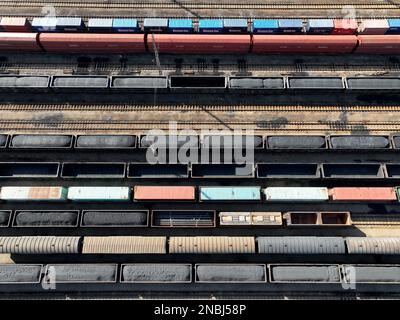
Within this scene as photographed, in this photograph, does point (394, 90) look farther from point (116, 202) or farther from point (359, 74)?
point (116, 202)

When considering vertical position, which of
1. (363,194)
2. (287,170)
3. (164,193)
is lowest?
(363,194)

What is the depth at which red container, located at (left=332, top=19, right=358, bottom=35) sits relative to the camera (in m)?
69.1

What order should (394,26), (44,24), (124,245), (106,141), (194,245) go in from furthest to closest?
(44,24) → (394,26) → (106,141) → (194,245) → (124,245)

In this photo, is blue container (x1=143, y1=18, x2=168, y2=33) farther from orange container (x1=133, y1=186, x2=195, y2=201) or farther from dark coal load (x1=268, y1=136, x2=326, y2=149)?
orange container (x1=133, y1=186, x2=195, y2=201)

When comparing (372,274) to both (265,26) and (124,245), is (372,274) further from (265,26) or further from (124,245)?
(265,26)

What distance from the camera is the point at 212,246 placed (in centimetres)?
5372

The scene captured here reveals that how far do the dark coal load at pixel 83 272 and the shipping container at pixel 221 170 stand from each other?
844 inches

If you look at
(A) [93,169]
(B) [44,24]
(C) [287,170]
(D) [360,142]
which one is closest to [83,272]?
(A) [93,169]

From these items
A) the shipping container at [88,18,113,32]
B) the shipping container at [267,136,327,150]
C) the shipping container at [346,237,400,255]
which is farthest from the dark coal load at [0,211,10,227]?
the shipping container at [346,237,400,255]

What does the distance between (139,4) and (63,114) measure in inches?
1218

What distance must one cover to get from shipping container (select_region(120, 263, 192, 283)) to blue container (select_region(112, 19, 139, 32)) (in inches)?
1869

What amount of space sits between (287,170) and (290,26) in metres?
31.5

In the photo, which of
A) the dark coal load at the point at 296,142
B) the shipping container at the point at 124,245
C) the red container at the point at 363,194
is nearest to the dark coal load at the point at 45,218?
the shipping container at the point at 124,245
